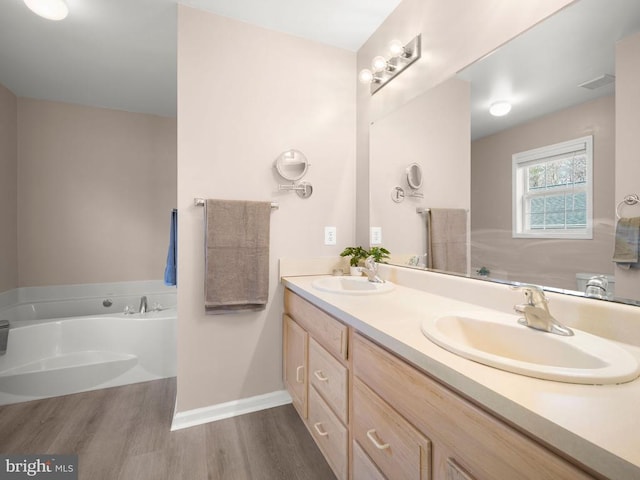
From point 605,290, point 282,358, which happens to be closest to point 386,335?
point 605,290

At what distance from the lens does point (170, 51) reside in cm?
211

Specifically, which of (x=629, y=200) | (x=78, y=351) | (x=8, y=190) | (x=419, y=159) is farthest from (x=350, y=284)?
(x=8, y=190)

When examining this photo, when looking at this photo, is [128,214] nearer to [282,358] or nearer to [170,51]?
[170,51]

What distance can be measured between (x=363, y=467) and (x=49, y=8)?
2.67m

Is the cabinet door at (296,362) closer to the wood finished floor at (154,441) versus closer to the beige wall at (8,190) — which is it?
the wood finished floor at (154,441)

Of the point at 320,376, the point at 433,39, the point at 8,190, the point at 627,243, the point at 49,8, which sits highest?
the point at 49,8

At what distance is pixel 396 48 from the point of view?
5.47ft

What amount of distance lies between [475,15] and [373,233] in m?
1.19

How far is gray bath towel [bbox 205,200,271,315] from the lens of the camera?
67.1 inches

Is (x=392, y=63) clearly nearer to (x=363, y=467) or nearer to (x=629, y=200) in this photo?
(x=629, y=200)

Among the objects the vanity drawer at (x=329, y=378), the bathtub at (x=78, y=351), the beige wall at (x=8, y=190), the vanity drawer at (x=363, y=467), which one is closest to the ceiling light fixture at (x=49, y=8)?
the beige wall at (x=8, y=190)

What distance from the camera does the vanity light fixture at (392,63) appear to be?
5.32ft

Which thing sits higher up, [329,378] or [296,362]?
[329,378]

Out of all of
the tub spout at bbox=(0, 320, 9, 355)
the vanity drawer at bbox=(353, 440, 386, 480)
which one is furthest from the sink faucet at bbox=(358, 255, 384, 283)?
the tub spout at bbox=(0, 320, 9, 355)
